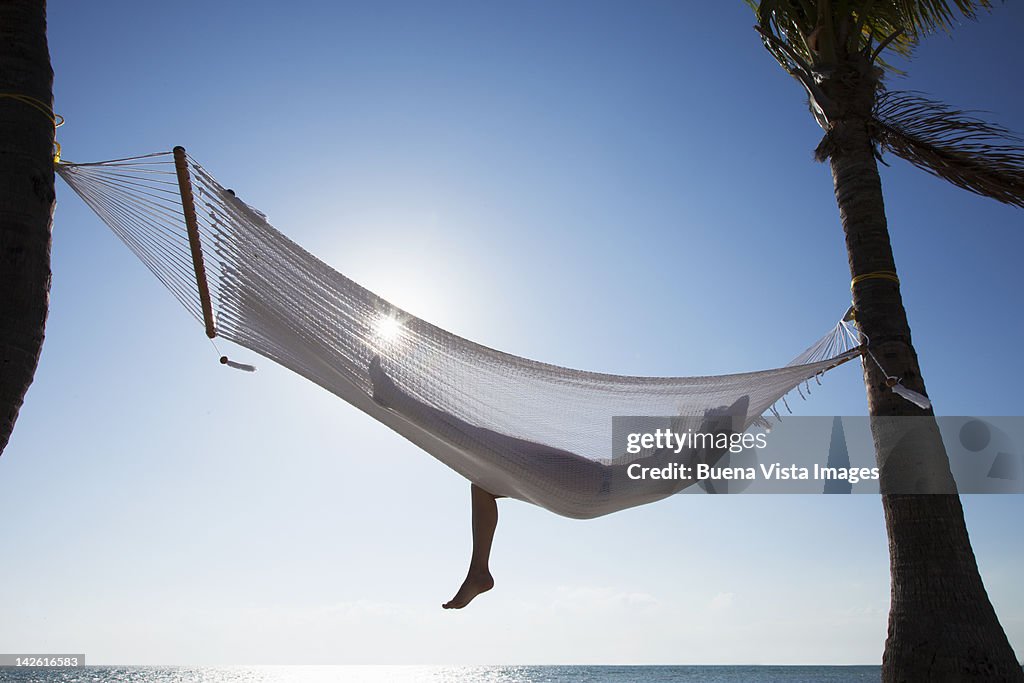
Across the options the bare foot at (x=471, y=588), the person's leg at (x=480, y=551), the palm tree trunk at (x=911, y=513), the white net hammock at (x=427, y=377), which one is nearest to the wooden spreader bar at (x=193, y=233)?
the white net hammock at (x=427, y=377)

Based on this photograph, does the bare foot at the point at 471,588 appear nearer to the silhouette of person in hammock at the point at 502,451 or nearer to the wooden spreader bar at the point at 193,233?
the silhouette of person in hammock at the point at 502,451

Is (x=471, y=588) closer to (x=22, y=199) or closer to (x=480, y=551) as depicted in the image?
(x=480, y=551)

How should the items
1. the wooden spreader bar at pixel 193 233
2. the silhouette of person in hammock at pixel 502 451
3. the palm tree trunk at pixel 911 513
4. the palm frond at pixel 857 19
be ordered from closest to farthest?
the wooden spreader bar at pixel 193 233, the silhouette of person in hammock at pixel 502 451, the palm tree trunk at pixel 911 513, the palm frond at pixel 857 19

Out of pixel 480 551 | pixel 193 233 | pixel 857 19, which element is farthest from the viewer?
pixel 857 19

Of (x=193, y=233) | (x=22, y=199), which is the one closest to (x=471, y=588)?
(x=193, y=233)

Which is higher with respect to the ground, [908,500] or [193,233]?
[193,233]

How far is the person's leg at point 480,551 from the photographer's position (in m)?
2.36

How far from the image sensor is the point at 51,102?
1.73 m

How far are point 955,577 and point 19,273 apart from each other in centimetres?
265

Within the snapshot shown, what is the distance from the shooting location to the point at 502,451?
2.15 m

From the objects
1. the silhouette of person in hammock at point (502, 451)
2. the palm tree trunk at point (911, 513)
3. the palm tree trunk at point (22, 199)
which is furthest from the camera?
the palm tree trunk at point (911, 513)

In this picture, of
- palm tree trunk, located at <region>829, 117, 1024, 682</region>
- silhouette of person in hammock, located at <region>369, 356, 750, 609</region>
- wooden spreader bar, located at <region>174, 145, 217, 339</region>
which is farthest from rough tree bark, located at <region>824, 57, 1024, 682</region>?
wooden spreader bar, located at <region>174, 145, 217, 339</region>

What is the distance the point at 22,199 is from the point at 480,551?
152 centimetres

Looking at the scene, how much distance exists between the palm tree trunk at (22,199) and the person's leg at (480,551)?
4.21 feet
